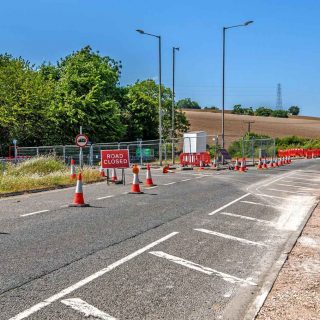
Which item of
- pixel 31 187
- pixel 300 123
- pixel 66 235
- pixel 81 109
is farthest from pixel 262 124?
pixel 66 235

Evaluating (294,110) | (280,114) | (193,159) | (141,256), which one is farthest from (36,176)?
(294,110)

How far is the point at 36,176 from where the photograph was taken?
20688mm

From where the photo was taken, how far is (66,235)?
8.75 metres

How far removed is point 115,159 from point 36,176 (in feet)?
12.0

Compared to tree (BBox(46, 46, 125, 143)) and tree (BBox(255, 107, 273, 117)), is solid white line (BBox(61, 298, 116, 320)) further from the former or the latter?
tree (BBox(255, 107, 273, 117))

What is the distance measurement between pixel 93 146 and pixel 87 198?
2399cm

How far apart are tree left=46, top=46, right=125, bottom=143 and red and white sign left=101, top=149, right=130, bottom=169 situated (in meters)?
25.8

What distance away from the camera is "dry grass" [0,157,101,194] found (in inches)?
701

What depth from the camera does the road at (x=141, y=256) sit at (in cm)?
511

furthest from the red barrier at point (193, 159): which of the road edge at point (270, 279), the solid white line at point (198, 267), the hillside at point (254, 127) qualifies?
the hillside at point (254, 127)

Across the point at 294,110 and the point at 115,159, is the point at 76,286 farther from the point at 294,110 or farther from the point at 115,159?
the point at 294,110

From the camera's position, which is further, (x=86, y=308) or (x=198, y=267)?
(x=198, y=267)

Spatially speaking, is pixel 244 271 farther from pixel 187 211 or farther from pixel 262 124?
pixel 262 124

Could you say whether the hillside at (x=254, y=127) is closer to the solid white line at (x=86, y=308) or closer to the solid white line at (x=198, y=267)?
the solid white line at (x=198, y=267)
